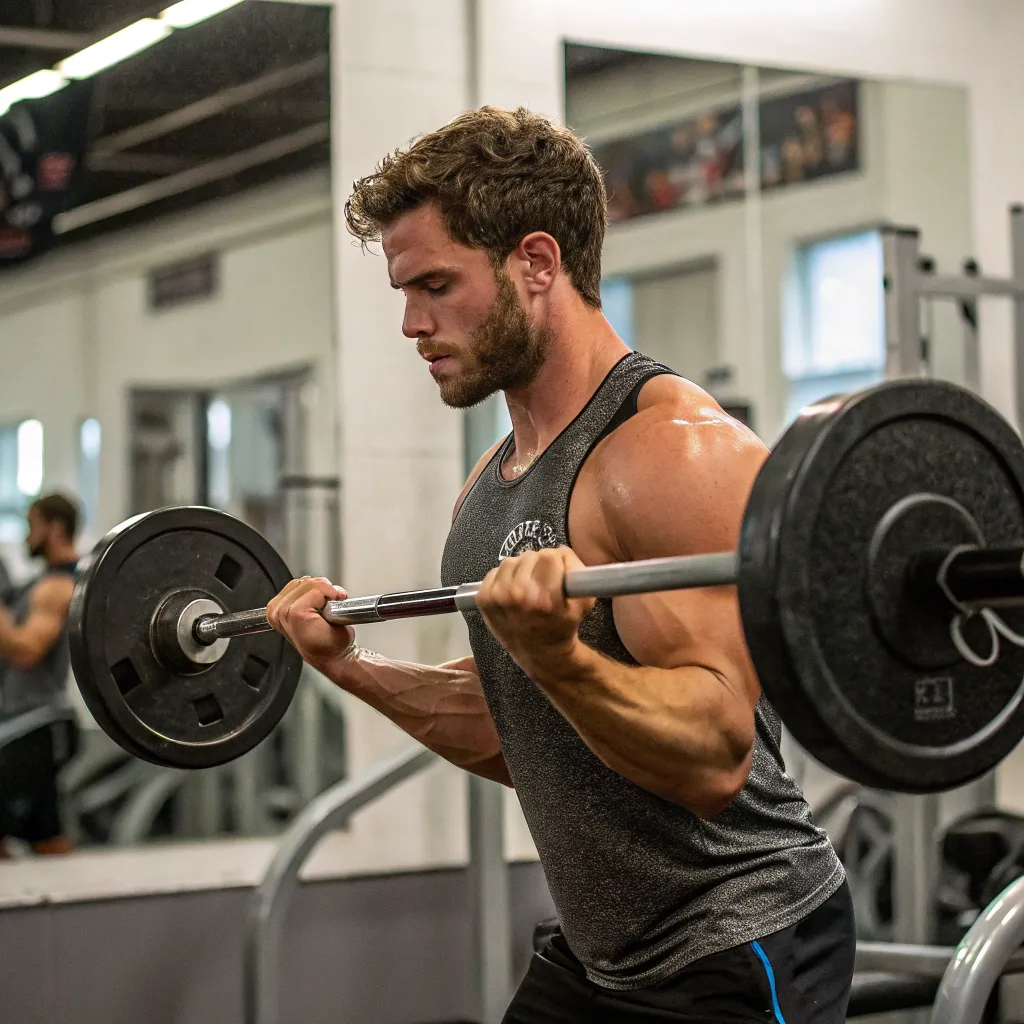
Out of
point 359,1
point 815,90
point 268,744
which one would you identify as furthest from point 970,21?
point 268,744

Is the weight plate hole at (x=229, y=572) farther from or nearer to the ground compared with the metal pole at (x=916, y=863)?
farther from the ground

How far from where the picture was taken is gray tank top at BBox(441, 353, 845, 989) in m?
1.71

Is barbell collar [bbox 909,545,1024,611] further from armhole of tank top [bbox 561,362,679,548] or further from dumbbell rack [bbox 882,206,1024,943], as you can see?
dumbbell rack [bbox 882,206,1024,943]

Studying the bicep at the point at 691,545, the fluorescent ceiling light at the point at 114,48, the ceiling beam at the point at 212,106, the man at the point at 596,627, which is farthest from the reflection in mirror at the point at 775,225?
the bicep at the point at 691,545

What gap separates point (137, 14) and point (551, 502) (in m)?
2.46

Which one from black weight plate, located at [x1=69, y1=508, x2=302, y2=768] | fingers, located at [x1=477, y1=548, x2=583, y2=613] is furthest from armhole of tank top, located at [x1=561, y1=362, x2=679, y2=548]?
black weight plate, located at [x1=69, y1=508, x2=302, y2=768]

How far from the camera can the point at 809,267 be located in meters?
4.38

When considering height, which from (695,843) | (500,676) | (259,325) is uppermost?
(259,325)

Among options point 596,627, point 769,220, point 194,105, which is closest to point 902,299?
point 769,220

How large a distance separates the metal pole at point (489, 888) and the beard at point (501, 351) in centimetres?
178

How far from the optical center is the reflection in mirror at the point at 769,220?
426 cm

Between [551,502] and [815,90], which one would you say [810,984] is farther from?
[815,90]

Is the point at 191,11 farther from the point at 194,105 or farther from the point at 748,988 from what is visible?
the point at 748,988

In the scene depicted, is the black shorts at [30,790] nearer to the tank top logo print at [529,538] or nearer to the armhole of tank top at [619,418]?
the tank top logo print at [529,538]
